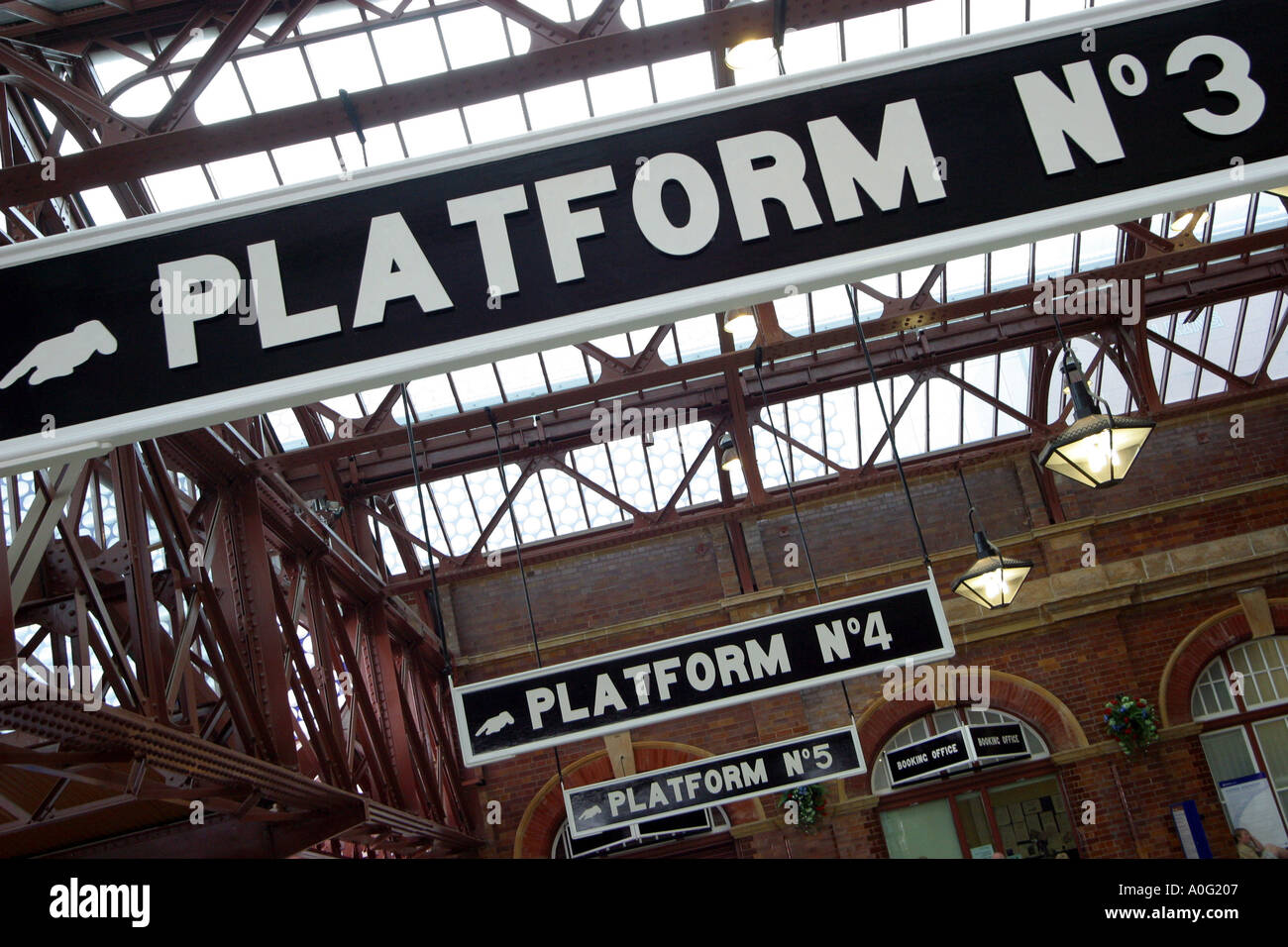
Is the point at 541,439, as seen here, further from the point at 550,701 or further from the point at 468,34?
the point at 550,701

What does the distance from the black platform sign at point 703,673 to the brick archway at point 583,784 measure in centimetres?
984

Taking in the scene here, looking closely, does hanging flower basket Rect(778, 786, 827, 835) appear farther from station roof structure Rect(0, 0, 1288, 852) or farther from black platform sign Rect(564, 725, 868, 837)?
black platform sign Rect(564, 725, 868, 837)

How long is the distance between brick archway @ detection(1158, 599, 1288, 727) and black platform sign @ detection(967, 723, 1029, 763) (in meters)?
2.95

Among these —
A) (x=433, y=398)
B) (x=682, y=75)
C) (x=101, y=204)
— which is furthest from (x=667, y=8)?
(x=101, y=204)

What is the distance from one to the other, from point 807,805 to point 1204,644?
624 cm

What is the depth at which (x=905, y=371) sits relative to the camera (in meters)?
13.5

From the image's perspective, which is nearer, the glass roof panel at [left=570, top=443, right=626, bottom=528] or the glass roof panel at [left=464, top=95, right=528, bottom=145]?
the glass roof panel at [left=464, top=95, right=528, bottom=145]

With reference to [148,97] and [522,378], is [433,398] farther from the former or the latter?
[148,97]

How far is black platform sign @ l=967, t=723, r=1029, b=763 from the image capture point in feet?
41.2

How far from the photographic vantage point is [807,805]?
14305 millimetres

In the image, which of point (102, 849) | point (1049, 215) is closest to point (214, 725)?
point (102, 849)

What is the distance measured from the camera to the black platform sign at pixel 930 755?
12430 millimetres

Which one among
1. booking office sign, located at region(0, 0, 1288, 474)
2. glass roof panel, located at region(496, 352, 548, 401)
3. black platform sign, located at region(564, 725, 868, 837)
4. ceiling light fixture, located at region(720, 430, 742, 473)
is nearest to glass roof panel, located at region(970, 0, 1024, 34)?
ceiling light fixture, located at region(720, 430, 742, 473)

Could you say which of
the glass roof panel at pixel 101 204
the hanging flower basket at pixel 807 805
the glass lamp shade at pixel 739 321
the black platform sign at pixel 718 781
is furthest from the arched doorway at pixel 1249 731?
the glass roof panel at pixel 101 204
